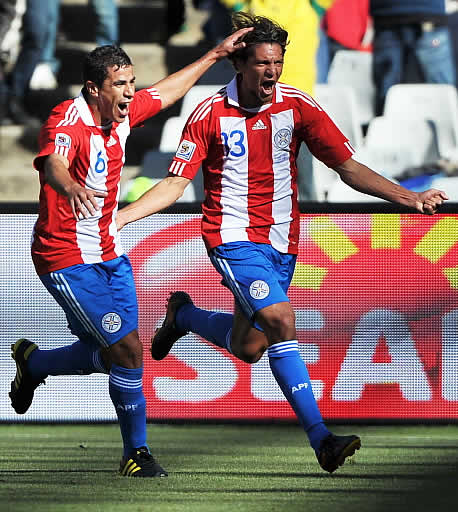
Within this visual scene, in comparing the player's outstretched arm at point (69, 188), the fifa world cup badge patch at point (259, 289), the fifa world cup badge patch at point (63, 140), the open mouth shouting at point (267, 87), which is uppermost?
the open mouth shouting at point (267, 87)

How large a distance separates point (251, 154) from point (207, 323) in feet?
3.36

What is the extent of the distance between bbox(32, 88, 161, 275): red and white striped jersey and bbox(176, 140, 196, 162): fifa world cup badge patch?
273 mm

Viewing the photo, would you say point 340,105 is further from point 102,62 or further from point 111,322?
point 111,322

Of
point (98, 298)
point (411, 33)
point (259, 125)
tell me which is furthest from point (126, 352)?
point (411, 33)

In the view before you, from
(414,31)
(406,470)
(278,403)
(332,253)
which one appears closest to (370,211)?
(332,253)

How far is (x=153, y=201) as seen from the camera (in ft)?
18.8

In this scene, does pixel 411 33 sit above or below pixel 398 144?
above

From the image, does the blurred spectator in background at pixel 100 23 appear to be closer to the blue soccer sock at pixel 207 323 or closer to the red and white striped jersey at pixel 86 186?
the blue soccer sock at pixel 207 323

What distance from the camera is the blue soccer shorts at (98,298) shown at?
5598mm

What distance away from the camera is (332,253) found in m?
Answer: 6.91

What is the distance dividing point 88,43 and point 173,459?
694 centimetres

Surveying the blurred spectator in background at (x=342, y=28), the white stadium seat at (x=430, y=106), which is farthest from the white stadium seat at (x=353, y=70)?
the white stadium seat at (x=430, y=106)

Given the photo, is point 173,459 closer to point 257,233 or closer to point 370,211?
point 257,233

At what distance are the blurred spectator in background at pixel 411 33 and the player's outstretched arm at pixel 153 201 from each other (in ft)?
15.2
